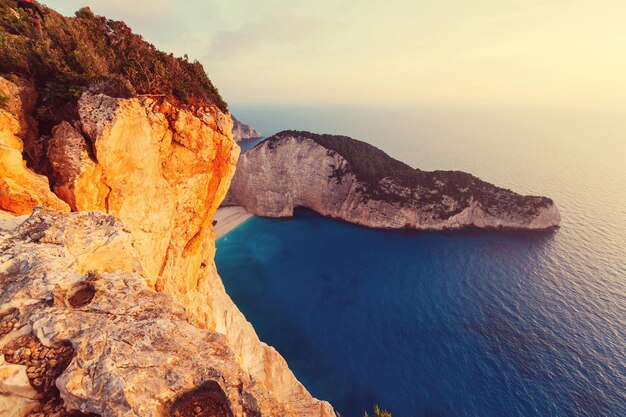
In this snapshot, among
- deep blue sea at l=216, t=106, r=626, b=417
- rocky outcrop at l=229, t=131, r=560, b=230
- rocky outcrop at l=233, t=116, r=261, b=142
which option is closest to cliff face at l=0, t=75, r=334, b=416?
deep blue sea at l=216, t=106, r=626, b=417

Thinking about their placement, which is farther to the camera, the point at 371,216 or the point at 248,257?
the point at 371,216

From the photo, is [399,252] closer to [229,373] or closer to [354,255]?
[354,255]

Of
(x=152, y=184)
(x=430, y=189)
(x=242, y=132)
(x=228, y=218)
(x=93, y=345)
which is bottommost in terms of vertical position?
(x=228, y=218)

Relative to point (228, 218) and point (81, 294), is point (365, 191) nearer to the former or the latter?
point (228, 218)

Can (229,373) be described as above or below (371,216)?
above

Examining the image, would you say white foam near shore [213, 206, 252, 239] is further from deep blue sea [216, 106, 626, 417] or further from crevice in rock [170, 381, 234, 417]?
crevice in rock [170, 381, 234, 417]

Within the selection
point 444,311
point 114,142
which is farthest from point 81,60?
point 444,311

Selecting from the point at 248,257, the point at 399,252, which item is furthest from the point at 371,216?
the point at 248,257
